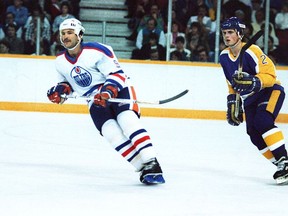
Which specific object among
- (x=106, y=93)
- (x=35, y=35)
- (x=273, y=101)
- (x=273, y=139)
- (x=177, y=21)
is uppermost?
(x=106, y=93)

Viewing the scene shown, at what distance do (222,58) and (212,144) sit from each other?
2209 millimetres

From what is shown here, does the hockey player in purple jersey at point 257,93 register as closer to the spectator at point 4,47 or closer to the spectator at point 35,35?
the spectator at point 35,35

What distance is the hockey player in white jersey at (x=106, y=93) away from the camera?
17.2ft

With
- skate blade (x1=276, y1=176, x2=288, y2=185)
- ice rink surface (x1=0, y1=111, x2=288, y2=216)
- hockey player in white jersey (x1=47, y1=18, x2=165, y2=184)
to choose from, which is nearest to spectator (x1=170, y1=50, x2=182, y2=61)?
ice rink surface (x1=0, y1=111, x2=288, y2=216)

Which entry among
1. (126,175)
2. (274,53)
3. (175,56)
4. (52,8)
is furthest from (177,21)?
(126,175)

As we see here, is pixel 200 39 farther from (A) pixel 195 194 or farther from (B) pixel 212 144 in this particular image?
(A) pixel 195 194

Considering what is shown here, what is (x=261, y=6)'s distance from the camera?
34.8 feet

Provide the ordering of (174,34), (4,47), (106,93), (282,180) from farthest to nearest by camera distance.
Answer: (4,47) → (174,34) → (282,180) → (106,93)

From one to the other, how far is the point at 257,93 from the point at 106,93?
1.00m

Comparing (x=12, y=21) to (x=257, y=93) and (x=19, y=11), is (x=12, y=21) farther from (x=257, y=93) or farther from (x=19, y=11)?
(x=257, y=93)

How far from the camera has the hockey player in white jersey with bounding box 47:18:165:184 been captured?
17.2 feet

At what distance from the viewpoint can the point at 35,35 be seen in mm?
10594

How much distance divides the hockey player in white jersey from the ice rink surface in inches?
7.0

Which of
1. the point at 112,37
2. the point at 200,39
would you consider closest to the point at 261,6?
the point at 200,39
